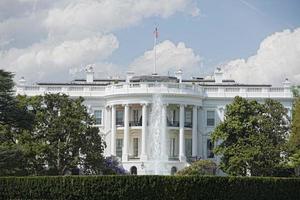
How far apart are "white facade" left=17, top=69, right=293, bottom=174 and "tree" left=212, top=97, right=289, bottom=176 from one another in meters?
12.8

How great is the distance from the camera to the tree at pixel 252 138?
62125 millimetres

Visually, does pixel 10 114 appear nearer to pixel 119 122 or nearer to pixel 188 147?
pixel 119 122

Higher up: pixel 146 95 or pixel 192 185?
pixel 146 95

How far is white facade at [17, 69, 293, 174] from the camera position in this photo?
78438 millimetres

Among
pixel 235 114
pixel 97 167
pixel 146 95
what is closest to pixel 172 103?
pixel 146 95

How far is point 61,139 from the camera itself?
196 ft

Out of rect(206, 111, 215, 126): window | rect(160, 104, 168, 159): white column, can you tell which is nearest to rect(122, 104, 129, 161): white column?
rect(160, 104, 168, 159): white column

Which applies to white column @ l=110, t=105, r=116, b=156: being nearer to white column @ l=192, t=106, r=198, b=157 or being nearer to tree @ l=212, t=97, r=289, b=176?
white column @ l=192, t=106, r=198, b=157

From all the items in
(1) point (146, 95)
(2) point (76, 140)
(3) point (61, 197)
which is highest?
(1) point (146, 95)

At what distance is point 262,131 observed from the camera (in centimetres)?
6375

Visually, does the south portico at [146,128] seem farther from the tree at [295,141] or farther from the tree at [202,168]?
the tree at [295,141]

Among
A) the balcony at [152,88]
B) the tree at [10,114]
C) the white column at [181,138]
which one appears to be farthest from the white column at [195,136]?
the tree at [10,114]

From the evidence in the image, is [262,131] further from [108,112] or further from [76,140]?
[108,112]

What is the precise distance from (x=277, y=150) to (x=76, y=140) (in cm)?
1609
